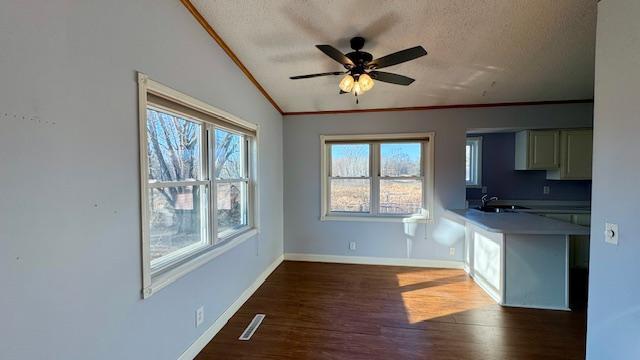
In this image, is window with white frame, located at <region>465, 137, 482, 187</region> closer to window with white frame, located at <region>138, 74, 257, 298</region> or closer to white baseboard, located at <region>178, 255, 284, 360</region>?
white baseboard, located at <region>178, 255, 284, 360</region>

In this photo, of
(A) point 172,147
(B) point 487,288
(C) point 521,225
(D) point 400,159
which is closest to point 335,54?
(A) point 172,147

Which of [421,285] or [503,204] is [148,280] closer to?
[421,285]

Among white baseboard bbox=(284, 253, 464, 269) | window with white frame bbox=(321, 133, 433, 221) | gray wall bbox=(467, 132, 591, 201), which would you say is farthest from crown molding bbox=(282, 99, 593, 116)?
white baseboard bbox=(284, 253, 464, 269)

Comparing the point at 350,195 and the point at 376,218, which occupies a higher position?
the point at 350,195

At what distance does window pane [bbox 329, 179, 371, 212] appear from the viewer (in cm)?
434

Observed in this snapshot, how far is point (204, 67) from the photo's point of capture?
2.30m

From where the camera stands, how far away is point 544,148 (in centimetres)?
398

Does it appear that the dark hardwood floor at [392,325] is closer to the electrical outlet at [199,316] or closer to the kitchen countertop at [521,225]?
the electrical outlet at [199,316]

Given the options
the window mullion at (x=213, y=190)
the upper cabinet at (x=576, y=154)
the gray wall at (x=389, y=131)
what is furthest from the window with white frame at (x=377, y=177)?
the window mullion at (x=213, y=190)

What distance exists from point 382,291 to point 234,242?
184 centimetres

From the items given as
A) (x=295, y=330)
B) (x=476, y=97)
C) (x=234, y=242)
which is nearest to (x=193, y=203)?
(x=234, y=242)

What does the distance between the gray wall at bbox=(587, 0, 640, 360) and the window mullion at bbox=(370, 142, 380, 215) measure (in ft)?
8.76

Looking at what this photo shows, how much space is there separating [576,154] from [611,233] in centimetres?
312

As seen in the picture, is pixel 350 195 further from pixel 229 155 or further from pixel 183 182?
pixel 183 182
